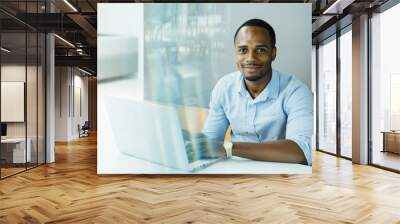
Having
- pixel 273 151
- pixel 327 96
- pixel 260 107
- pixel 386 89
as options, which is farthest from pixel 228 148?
pixel 327 96

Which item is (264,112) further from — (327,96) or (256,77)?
(327,96)

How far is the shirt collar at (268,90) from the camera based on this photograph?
6.41 m

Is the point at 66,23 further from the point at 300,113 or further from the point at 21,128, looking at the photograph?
the point at 300,113

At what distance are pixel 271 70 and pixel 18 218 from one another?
435 centimetres

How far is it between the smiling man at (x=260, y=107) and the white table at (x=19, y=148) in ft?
11.6

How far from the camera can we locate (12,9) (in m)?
6.63

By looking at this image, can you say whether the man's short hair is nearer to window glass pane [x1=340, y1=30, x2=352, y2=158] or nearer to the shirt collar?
the shirt collar

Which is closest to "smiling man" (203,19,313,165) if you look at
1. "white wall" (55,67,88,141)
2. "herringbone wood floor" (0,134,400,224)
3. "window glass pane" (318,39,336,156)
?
"herringbone wood floor" (0,134,400,224)

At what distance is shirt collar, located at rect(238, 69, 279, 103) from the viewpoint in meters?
6.41

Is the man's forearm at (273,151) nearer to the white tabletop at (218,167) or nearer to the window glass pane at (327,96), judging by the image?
A: the white tabletop at (218,167)

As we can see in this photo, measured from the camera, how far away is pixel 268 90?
644 centimetres

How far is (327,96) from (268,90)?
5.09 metres

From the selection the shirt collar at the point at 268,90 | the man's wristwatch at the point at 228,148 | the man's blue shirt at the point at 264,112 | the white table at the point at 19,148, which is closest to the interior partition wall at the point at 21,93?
the white table at the point at 19,148

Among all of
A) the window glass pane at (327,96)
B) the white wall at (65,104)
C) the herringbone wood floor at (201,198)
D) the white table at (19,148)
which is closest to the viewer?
the herringbone wood floor at (201,198)
